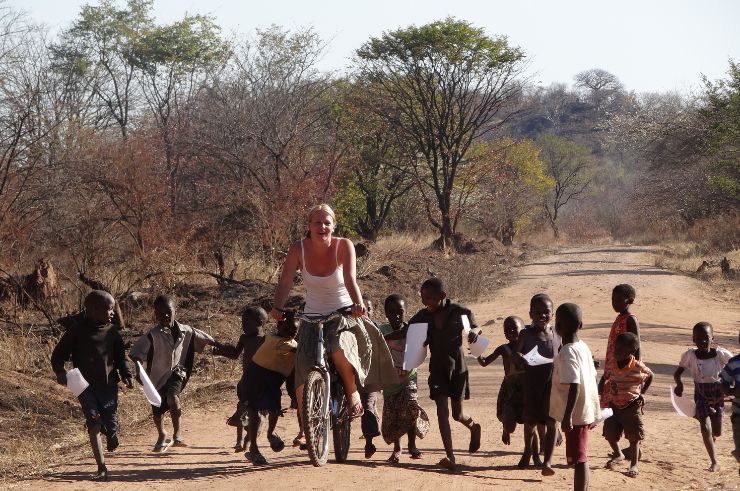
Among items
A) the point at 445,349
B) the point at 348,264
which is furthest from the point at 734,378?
the point at 348,264

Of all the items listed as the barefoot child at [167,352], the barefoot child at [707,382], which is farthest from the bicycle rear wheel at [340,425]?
the barefoot child at [707,382]

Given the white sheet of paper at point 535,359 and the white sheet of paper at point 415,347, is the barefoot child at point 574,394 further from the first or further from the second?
the white sheet of paper at point 415,347

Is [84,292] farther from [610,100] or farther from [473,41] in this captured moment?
[610,100]

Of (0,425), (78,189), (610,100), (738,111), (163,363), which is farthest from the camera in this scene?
(610,100)

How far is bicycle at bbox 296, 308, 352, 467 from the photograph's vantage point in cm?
623

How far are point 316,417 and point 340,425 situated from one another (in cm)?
49

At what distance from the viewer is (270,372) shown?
275 inches

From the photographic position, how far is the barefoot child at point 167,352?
7375 mm

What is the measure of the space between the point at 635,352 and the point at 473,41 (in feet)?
83.4

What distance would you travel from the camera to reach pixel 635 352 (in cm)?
681

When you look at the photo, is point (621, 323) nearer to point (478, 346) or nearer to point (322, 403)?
point (478, 346)

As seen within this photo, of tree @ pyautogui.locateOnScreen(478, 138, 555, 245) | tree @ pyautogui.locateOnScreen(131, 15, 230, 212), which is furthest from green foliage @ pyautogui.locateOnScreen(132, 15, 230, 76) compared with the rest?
tree @ pyautogui.locateOnScreen(478, 138, 555, 245)

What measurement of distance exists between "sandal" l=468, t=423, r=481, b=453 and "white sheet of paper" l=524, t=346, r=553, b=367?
788 millimetres

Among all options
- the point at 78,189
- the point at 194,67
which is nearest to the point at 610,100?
the point at 194,67
